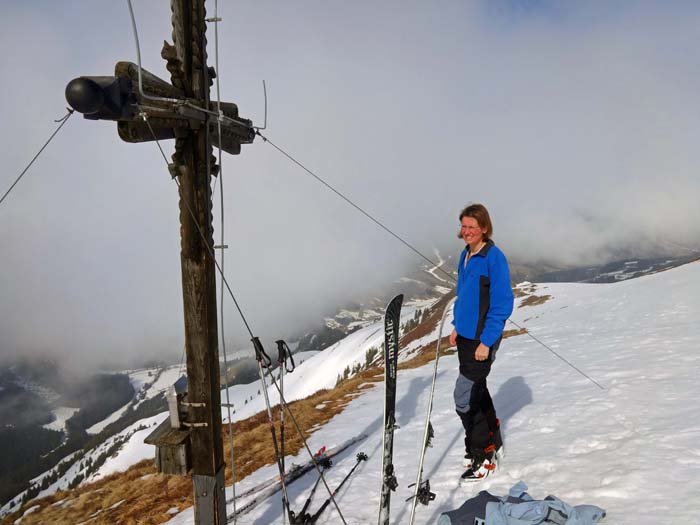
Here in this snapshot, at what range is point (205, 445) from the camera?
4555 mm

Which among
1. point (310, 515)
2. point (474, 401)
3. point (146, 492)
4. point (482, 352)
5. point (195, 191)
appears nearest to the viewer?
point (195, 191)

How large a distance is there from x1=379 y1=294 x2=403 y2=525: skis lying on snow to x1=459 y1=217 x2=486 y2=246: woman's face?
1283 millimetres

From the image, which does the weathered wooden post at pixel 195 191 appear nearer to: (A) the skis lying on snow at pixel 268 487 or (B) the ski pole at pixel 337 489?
(B) the ski pole at pixel 337 489

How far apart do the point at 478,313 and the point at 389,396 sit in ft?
5.22

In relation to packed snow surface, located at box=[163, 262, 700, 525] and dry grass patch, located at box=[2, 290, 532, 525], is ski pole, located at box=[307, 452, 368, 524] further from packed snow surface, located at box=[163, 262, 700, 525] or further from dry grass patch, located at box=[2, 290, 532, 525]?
dry grass patch, located at box=[2, 290, 532, 525]

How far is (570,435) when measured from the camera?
20.9 feet

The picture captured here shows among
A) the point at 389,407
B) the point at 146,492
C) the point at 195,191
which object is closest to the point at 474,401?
the point at 389,407

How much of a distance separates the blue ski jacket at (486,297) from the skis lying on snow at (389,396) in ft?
3.47

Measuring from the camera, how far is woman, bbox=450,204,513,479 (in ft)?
16.3

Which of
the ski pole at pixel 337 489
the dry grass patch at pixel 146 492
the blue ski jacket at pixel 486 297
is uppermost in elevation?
the blue ski jacket at pixel 486 297

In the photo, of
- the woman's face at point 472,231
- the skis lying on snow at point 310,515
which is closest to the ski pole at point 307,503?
the skis lying on snow at point 310,515

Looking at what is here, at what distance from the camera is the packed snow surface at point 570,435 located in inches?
192

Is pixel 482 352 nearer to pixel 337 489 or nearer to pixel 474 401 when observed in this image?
pixel 474 401

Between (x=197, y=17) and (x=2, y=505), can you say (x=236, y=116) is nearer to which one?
(x=197, y=17)
